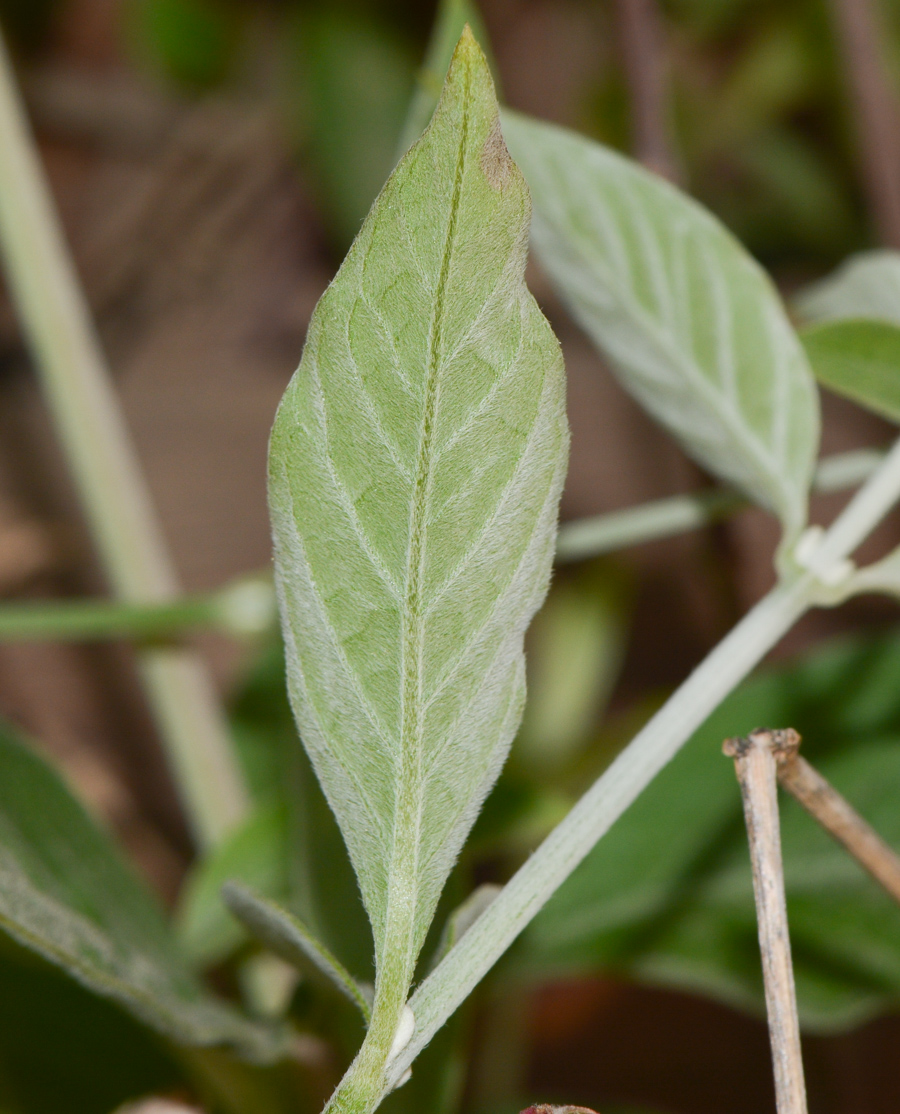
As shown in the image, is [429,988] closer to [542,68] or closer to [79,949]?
[79,949]

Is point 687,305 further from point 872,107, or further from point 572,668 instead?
point 572,668

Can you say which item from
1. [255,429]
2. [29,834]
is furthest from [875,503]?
[255,429]

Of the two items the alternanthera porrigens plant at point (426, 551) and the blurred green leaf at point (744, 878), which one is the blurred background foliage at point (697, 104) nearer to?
the blurred green leaf at point (744, 878)

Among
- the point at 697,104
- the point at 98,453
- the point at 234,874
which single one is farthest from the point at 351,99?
the point at 234,874

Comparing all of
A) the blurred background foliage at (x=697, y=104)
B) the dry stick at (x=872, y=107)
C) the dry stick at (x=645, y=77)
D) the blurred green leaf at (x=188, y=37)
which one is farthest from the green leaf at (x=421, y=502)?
the blurred green leaf at (x=188, y=37)

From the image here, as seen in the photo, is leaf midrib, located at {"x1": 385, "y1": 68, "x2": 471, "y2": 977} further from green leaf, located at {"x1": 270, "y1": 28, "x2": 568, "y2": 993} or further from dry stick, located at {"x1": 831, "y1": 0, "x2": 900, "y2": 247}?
dry stick, located at {"x1": 831, "y1": 0, "x2": 900, "y2": 247}
